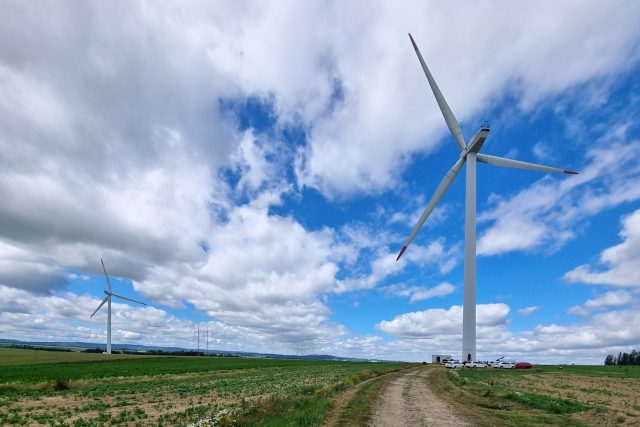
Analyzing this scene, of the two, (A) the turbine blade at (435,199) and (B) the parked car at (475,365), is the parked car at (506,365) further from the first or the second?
(A) the turbine blade at (435,199)

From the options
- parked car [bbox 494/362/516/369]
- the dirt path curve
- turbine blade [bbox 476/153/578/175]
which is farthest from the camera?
parked car [bbox 494/362/516/369]

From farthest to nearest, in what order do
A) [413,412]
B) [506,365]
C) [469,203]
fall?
[506,365] → [469,203] → [413,412]

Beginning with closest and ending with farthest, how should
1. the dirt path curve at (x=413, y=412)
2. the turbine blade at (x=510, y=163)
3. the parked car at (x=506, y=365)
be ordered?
the dirt path curve at (x=413, y=412), the turbine blade at (x=510, y=163), the parked car at (x=506, y=365)

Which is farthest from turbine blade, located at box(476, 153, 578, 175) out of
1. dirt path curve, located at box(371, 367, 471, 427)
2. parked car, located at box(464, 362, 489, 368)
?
dirt path curve, located at box(371, 367, 471, 427)

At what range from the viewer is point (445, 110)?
9156 cm

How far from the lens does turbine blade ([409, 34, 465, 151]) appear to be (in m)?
86.5

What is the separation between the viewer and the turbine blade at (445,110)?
284ft

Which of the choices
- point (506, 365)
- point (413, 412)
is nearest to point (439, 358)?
point (506, 365)

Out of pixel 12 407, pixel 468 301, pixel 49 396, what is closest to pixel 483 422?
pixel 12 407

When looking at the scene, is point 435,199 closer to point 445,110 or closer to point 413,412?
point 445,110

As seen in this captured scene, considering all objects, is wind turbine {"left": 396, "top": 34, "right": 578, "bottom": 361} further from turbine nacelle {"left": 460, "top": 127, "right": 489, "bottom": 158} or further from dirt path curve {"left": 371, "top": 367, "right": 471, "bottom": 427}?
dirt path curve {"left": 371, "top": 367, "right": 471, "bottom": 427}

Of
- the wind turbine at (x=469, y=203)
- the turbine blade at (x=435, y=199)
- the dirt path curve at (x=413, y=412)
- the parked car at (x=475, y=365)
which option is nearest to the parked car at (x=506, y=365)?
the parked car at (x=475, y=365)

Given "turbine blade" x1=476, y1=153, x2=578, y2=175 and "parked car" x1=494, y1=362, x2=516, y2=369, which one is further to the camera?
"parked car" x1=494, y1=362, x2=516, y2=369

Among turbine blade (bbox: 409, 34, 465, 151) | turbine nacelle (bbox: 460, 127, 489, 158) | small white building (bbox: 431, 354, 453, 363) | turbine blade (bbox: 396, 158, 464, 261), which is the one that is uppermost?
turbine blade (bbox: 409, 34, 465, 151)
